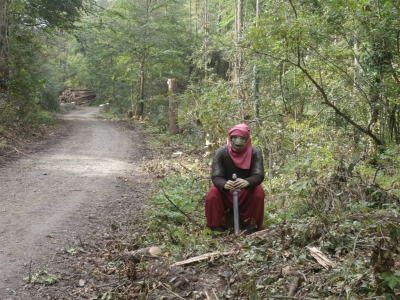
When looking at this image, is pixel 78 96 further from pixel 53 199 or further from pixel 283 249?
pixel 283 249

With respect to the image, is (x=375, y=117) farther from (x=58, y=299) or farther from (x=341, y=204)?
(x=58, y=299)

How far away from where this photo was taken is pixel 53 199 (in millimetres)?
8234

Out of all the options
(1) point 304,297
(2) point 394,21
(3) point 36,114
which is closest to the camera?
(1) point 304,297

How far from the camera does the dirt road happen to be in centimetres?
527

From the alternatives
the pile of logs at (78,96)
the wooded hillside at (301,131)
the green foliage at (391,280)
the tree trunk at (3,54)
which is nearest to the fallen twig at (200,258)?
the wooded hillside at (301,131)

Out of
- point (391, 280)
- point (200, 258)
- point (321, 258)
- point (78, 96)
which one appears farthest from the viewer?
point (78, 96)

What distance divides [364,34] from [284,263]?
6.09 metres

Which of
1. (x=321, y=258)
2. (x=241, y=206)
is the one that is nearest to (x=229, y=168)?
(x=241, y=206)

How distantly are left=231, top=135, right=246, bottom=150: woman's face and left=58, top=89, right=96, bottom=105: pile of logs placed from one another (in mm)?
36744

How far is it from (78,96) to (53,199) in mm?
35390

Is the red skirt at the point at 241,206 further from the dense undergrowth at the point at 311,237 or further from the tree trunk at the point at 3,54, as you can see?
the tree trunk at the point at 3,54

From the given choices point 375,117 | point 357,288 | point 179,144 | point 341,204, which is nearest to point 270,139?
point 375,117

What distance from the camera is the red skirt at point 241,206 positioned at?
6.38 m

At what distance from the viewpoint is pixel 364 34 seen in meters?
8.98
